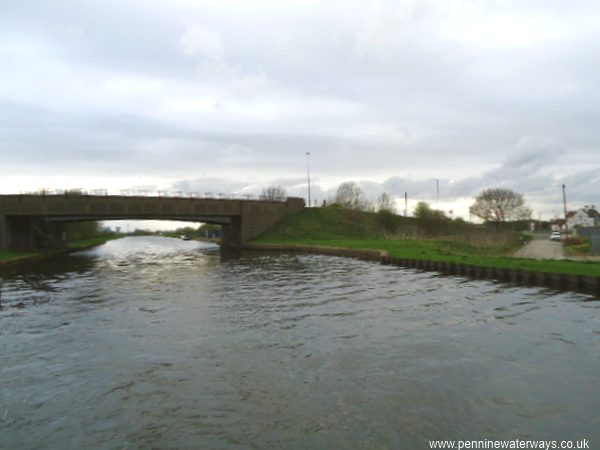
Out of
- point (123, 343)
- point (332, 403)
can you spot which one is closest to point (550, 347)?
point (332, 403)

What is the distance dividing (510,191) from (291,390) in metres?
93.9

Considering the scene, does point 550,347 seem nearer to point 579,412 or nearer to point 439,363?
point 439,363

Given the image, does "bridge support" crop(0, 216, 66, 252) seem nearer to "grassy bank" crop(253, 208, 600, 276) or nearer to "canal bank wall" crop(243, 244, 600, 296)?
"grassy bank" crop(253, 208, 600, 276)

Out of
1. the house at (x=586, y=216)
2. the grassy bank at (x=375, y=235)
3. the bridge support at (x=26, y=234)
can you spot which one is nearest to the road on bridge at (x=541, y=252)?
the grassy bank at (x=375, y=235)

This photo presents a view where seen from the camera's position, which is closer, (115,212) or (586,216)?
(115,212)

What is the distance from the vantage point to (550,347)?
1101 centimetres

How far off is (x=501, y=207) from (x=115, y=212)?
72611mm

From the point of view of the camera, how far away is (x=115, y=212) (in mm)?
59469

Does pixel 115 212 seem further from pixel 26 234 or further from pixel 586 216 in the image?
pixel 586 216

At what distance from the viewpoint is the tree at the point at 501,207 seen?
89688mm

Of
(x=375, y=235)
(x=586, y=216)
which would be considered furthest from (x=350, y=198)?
(x=586, y=216)

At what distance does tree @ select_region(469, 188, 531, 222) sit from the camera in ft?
294

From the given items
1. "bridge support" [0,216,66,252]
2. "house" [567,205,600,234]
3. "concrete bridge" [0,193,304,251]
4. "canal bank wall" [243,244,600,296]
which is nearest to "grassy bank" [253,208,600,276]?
"canal bank wall" [243,244,600,296]

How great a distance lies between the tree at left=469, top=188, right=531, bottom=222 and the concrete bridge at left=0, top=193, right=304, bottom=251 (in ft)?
129
